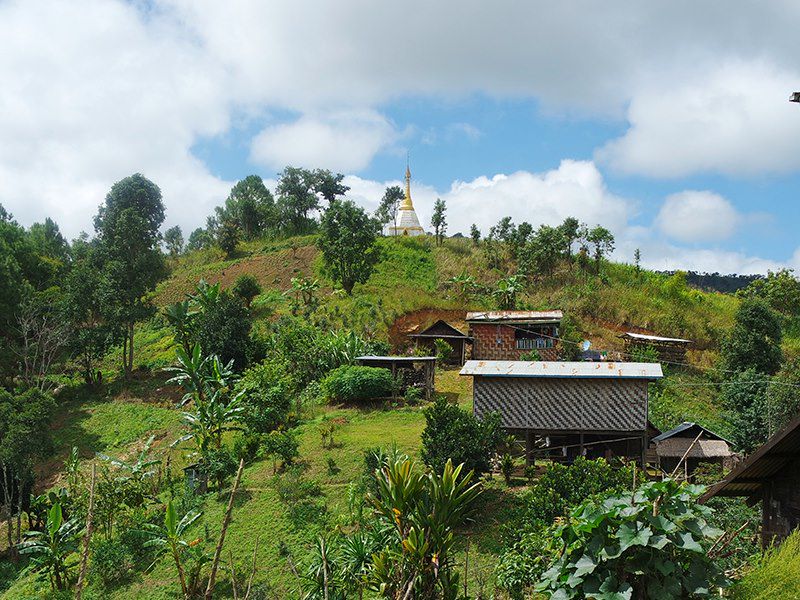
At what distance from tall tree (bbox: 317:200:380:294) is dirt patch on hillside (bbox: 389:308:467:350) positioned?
11.8ft

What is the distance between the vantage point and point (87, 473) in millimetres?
19828

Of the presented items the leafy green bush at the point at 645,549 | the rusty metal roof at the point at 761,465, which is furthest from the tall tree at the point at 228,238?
the leafy green bush at the point at 645,549

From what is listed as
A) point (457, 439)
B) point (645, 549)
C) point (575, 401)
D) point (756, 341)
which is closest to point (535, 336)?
point (756, 341)

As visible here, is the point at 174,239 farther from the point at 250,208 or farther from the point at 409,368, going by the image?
the point at 409,368

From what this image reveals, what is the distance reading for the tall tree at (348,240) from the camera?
33281mm

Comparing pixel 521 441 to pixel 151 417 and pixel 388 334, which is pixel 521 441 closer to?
pixel 388 334

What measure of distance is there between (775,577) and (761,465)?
223cm

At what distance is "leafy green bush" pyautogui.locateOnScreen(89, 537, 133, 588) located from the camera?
44.6 feet

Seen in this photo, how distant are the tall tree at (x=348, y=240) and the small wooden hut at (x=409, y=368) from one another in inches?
397

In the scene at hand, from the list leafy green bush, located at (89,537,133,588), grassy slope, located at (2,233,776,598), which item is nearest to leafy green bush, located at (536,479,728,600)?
grassy slope, located at (2,233,776,598)

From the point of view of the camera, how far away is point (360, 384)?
22297 millimetres

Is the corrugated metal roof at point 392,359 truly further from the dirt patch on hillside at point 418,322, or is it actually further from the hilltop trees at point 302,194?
the hilltop trees at point 302,194

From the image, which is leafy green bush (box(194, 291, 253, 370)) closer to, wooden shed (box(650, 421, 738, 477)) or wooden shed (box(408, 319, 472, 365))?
wooden shed (box(408, 319, 472, 365))

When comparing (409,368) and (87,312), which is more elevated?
(87,312)
